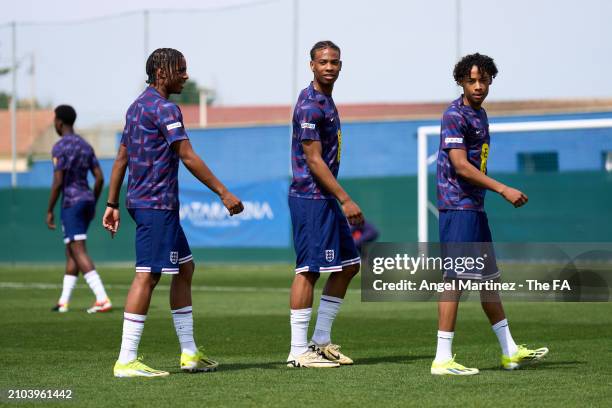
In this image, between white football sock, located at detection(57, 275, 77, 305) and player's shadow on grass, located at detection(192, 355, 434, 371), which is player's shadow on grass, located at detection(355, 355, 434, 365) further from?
white football sock, located at detection(57, 275, 77, 305)

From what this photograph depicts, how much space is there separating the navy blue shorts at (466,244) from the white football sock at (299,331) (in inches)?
41.9

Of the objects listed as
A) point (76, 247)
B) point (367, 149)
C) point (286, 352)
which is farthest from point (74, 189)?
point (367, 149)

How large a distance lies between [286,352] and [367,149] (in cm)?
2116

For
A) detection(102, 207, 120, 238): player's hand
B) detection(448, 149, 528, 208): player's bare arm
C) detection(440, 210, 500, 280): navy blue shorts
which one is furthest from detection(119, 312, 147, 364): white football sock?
detection(448, 149, 528, 208): player's bare arm

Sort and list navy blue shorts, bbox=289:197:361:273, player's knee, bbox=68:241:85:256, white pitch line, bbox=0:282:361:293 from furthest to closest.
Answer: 1. white pitch line, bbox=0:282:361:293
2. player's knee, bbox=68:241:85:256
3. navy blue shorts, bbox=289:197:361:273

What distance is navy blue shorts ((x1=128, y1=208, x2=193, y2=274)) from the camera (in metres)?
7.39

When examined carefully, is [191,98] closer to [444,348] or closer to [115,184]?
[115,184]

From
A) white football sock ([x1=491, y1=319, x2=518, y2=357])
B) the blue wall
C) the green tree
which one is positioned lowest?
white football sock ([x1=491, y1=319, x2=518, y2=357])

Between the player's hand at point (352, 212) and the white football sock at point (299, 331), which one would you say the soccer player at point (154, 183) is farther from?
the white football sock at point (299, 331)

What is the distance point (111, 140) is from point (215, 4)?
652 cm

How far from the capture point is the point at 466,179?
7.45 meters

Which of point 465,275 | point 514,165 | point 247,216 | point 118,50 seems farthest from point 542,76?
point 465,275

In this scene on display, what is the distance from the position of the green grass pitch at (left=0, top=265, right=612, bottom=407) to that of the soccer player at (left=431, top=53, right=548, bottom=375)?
0.41 m

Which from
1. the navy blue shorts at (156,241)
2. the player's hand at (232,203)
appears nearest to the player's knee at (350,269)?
the player's hand at (232,203)
